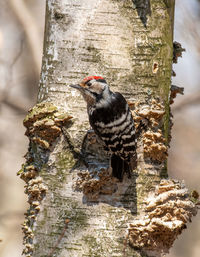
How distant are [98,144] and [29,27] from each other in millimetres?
4487

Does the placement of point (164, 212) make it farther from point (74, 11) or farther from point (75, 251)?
point (74, 11)

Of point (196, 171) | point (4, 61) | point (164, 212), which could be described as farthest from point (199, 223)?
point (164, 212)

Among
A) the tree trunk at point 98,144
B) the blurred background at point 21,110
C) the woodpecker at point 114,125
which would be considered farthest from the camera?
the blurred background at point 21,110

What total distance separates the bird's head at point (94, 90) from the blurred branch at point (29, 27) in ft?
12.2

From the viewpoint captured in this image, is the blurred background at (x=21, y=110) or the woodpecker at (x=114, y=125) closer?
the woodpecker at (x=114, y=125)

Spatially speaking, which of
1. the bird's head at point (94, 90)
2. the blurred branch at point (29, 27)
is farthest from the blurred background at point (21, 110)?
the bird's head at point (94, 90)

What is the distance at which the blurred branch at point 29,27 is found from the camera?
21.0 ft

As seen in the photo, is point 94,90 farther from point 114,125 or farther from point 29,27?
point 29,27

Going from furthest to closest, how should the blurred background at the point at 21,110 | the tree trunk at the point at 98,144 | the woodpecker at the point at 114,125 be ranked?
the blurred background at the point at 21,110 < the woodpecker at the point at 114,125 < the tree trunk at the point at 98,144

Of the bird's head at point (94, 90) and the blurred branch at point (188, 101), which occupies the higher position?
the blurred branch at point (188, 101)

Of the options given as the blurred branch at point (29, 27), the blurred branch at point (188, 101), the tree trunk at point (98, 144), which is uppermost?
the blurred branch at point (29, 27)

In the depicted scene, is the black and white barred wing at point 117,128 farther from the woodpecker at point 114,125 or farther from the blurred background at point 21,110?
the blurred background at point 21,110

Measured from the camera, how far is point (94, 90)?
2.71m

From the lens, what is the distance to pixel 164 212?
2.36 metres
